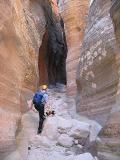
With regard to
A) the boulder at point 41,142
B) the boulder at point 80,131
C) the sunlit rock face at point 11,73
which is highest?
the sunlit rock face at point 11,73

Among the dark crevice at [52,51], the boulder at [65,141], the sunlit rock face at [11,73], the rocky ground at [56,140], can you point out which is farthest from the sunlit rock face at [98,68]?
the dark crevice at [52,51]

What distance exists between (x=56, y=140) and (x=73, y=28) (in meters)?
9.73

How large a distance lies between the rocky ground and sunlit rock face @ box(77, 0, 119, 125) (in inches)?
26.5

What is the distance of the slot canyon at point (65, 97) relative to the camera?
7719mm

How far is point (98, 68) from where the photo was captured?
10664mm

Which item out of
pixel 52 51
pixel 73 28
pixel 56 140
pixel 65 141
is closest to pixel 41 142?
pixel 56 140

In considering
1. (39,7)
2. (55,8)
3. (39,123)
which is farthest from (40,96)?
(55,8)

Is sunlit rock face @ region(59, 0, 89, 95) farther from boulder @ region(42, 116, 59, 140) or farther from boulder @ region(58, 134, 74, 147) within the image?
boulder @ region(58, 134, 74, 147)

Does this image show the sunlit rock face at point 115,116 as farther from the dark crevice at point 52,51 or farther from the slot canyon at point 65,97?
the dark crevice at point 52,51

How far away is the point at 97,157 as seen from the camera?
7.64 meters

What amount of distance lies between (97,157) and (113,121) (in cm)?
97

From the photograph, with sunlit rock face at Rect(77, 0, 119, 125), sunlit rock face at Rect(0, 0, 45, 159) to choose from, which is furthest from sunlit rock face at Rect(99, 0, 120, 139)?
sunlit rock face at Rect(0, 0, 45, 159)

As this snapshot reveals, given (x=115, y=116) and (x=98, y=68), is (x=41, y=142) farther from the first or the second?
(x=98, y=68)

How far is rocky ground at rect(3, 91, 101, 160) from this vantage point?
796cm
